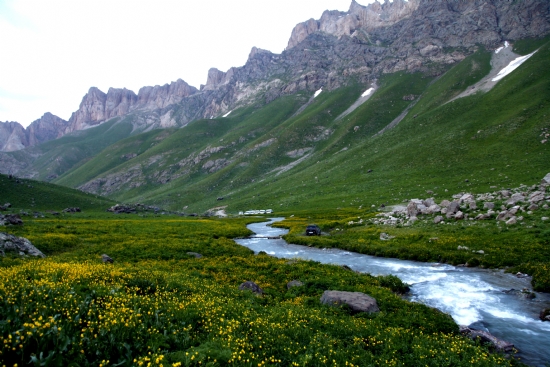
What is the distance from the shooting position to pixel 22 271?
45.7ft

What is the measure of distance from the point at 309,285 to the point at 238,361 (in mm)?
13291

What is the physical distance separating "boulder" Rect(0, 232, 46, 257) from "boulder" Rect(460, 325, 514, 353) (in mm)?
33022

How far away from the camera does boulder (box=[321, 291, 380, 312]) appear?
654 inches

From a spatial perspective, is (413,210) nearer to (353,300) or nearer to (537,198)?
(537,198)

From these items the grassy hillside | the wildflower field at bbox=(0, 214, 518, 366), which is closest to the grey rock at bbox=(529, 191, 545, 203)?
the wildflower field at bbox=(0, 214, 518, 366)

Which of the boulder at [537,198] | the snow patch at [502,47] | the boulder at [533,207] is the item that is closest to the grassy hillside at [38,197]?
the boulder at [533,207]

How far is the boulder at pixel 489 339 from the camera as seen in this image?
1339cm

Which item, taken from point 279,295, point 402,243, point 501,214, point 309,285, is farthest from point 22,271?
point 501,214

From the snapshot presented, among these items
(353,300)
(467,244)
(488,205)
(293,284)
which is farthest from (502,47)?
(353,300)

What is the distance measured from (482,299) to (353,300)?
33.7 feet

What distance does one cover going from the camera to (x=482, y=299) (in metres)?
19.8

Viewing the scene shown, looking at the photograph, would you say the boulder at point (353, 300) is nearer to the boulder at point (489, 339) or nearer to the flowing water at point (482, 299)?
the boulder at point (489, 339)

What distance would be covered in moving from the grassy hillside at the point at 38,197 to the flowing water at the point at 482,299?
97.3 meters

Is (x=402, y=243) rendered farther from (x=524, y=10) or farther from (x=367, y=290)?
(x=524, y=10)
